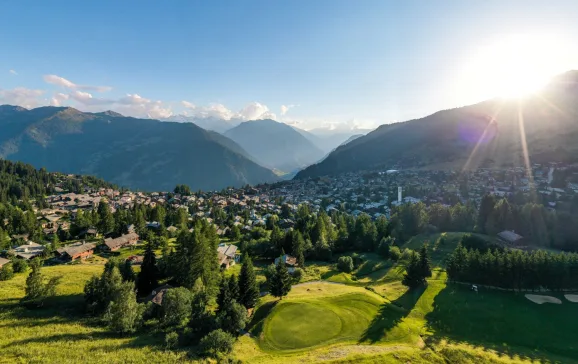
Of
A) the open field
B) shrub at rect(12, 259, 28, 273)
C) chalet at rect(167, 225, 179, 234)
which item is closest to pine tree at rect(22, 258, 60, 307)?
shrub at rect(12, 259, 28, 273)

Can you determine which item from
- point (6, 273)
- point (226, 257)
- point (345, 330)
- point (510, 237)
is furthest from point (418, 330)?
point (6, 273)

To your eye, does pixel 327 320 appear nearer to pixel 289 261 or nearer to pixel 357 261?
pixel 289 261

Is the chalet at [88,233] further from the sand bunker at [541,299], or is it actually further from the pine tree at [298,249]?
the sand bunker at [541,299]

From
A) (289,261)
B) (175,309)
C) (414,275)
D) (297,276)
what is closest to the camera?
(175,309)

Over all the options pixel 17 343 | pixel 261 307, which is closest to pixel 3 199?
pixel 17 343

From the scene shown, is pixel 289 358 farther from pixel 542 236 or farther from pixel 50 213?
pixel 50 213

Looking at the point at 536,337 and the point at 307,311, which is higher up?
the point at 307,311
